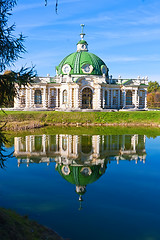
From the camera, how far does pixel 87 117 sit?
39.3m

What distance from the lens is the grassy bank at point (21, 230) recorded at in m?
6.41

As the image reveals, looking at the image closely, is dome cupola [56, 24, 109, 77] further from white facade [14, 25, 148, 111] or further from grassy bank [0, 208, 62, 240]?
grassy bank [0, 208, 62, 240]

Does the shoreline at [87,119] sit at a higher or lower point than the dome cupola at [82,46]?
lower

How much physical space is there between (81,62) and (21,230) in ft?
143

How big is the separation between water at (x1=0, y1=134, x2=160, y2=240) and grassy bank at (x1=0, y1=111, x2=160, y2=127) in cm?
1726

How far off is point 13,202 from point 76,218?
2.68 metres

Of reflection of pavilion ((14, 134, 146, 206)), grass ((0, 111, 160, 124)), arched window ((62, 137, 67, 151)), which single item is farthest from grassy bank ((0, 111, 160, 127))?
arched window ((62, 137, 67, 151))

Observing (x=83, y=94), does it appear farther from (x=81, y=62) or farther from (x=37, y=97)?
(x=37, y=97)

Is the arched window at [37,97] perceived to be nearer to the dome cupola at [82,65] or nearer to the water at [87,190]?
the dome cupola at [82,65]

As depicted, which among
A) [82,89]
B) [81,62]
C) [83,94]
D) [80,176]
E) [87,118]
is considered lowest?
[80,176]

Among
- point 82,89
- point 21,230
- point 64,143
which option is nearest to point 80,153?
point 64,143

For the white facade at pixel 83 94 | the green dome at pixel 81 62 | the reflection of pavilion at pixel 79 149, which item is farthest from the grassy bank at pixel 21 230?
the green dome at pixel 81 62

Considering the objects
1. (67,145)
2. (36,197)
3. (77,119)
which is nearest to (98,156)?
(67,145)

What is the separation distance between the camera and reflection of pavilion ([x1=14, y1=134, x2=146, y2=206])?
14164mm
